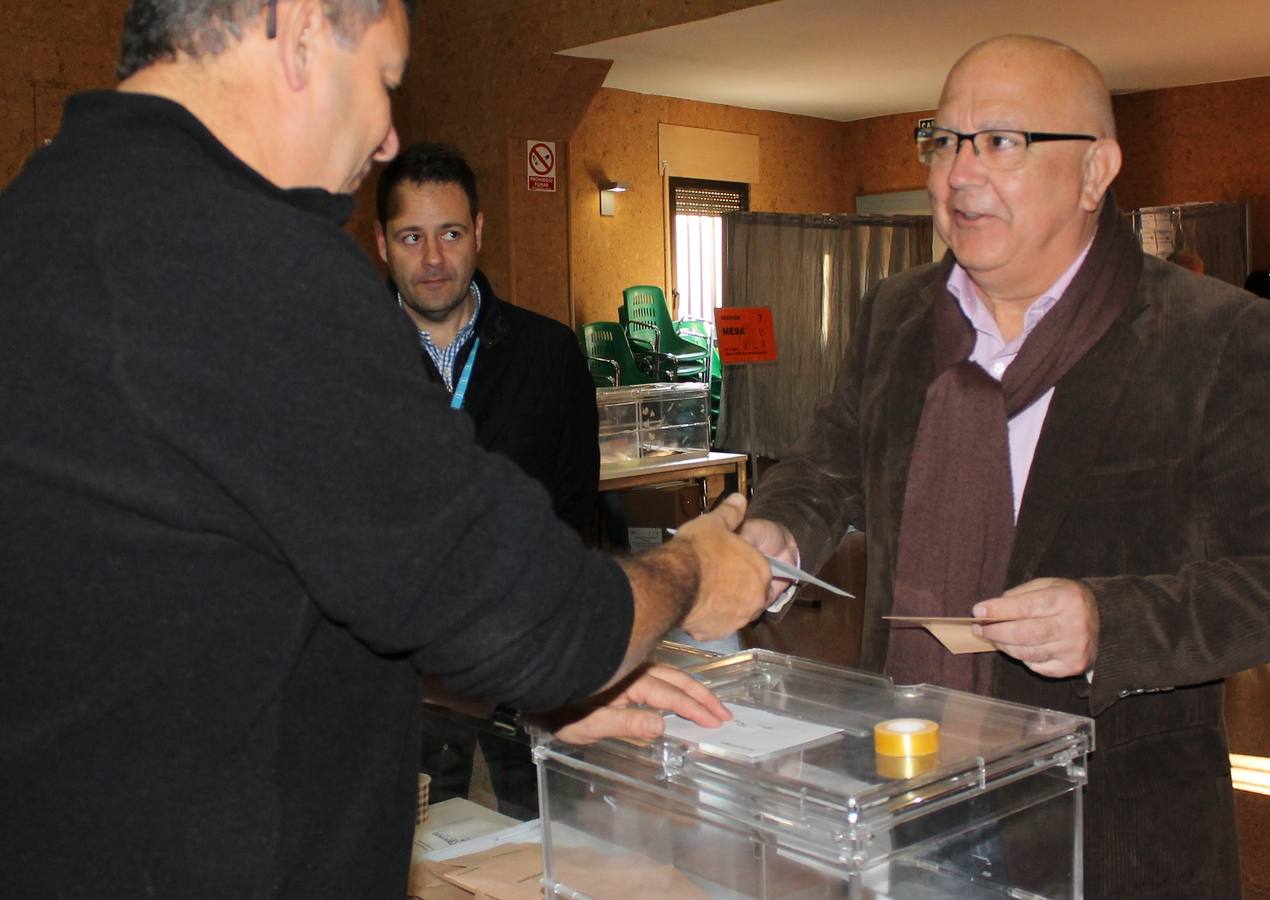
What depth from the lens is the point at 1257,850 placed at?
3.65 meters

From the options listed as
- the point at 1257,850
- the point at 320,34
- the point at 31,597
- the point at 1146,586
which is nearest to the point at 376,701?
the point at 31,597

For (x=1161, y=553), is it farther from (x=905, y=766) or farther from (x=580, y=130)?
(x=580, y=130)

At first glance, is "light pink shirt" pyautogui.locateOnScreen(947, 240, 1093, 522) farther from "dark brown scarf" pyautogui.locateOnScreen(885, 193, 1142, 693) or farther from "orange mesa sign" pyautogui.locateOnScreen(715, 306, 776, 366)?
"orange mesa sign" pyautogui.locateOnScreen(715, 306, 776, 366)

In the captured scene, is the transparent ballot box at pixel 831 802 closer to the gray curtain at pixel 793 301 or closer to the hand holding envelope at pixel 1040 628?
the hand holding envelope at pixel 1040 628

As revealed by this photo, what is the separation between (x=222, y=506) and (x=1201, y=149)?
13128 mm

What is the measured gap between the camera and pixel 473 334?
3.35 meters

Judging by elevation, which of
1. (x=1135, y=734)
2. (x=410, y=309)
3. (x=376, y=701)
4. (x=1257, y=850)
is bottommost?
(x=1257, y=850)

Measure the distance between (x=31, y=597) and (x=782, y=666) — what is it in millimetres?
898

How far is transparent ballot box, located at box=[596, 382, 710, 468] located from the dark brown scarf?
3.92 meters

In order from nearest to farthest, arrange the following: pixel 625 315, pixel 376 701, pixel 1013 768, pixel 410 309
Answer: pixel 376 701, pixel 1013 768, pixel 410 309, pixel 625 315

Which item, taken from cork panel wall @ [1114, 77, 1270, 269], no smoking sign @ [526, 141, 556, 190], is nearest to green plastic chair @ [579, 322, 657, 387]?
no smoking sign @ [526, 141, 556, 190]

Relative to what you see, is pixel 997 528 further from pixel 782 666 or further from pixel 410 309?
pixel 410 309

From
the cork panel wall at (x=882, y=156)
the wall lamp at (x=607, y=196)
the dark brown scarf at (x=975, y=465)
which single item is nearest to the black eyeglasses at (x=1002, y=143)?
the dark brown scarf at (x=975, y=465)

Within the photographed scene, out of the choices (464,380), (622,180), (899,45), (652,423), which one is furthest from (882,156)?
(464,380)
